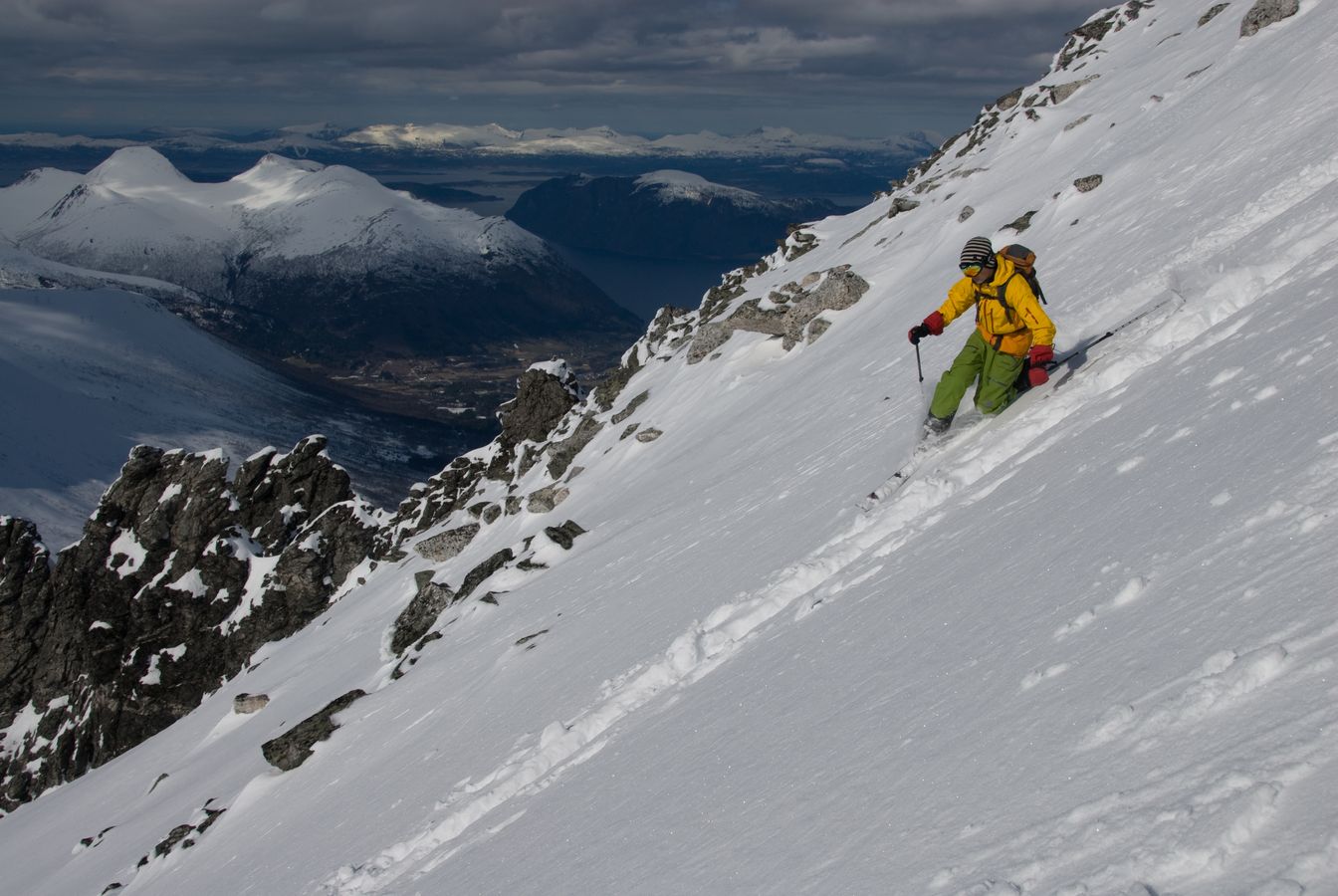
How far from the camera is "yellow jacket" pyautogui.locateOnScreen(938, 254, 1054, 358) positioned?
35.5 feet

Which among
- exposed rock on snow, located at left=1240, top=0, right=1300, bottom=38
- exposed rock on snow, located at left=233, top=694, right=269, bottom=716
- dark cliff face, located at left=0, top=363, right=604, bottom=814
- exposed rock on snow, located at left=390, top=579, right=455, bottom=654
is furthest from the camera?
dark cliff face, located at left=0, top=363, right=604, bottom=814

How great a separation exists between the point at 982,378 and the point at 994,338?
54 centimetres

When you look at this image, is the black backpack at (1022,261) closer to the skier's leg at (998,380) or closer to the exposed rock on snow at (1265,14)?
the skier's leg at (998,380)

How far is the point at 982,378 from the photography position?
37.4ft

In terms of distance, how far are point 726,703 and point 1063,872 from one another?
170 inches

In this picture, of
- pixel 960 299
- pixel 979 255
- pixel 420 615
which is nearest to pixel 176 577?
pixel 420 615

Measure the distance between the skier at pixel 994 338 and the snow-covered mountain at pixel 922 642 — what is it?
0.37 metres

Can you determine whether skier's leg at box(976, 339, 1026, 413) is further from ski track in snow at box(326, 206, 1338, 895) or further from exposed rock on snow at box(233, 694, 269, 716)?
exposed rock on snow at box(233, 694, 269, 716)

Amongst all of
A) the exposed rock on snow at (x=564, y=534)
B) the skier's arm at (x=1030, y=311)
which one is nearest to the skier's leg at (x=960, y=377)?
the skier's arm at (x=1030, y=311)

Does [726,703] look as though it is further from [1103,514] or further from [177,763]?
[177,763]

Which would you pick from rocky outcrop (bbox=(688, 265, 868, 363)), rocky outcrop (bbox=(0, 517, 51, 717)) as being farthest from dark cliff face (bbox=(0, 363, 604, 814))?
rocky outcrop (bbox=(688, 265, 868, 363))

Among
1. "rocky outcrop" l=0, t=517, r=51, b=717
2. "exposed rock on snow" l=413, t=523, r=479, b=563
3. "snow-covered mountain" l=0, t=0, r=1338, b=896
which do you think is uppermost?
"rocky outcrop" l=0, t=517, r=51, b=717

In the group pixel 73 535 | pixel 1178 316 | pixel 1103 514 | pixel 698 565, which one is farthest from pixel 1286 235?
pixel 73 535

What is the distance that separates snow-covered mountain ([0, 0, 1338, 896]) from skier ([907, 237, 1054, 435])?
1.20 feet
